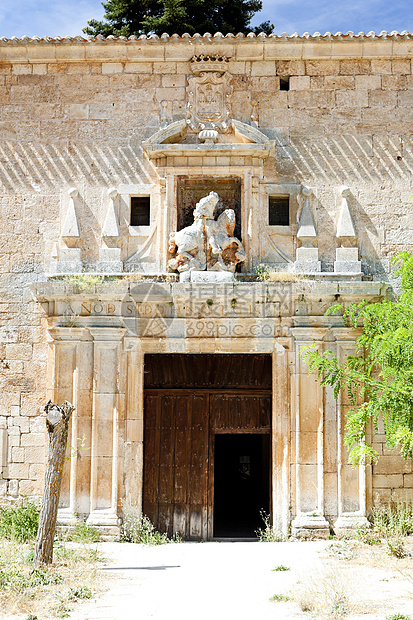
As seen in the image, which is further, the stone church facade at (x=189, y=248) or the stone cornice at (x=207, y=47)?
the stone cornice at (x=207, y=47)

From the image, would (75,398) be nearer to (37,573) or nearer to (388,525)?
(37,573)

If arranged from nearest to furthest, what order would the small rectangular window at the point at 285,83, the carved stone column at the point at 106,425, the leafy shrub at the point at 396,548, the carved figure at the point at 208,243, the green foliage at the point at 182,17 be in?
the leafy shrub at the point at 396,548
the carved stone column at the point at 106,425
the carved figure at the point at 208,243
the small rectangular window at the point at 285,83
the green foliage at the point at 182,17

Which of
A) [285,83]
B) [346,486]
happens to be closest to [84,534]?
[346,486]

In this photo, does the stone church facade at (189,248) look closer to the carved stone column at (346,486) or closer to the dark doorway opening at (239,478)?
the carved stone column at (346,486)

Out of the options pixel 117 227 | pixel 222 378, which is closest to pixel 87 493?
pixel 222 378

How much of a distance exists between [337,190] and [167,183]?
91.6 inches

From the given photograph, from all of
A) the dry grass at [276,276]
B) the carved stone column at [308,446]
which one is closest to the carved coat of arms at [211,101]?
the dry grass at [276,276]

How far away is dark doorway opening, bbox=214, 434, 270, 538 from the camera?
40.1 feet

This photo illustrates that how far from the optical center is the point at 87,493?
30.6ft

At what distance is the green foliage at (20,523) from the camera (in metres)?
8.66

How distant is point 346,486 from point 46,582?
13.8 ft

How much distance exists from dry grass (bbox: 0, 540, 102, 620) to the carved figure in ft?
12.5

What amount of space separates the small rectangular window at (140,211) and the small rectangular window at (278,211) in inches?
66.8

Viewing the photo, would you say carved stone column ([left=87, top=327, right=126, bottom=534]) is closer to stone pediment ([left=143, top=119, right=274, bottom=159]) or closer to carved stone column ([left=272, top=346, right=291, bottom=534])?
carved stone column ([left=272, top=346, right=291, bottom=534])
